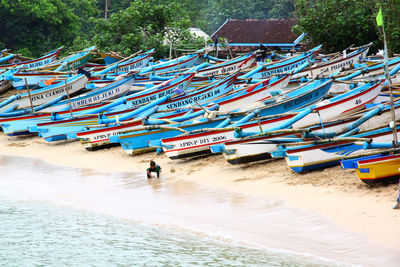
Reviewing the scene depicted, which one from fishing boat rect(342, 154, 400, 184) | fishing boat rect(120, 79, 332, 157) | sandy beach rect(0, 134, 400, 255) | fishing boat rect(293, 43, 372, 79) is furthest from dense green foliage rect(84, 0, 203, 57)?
fishing boat rect(342, 154, 400, 184)

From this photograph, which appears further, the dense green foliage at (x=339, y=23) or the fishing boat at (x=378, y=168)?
the dense green foliage at (x=339, y=23)

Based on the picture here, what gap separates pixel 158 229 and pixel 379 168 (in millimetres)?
4042

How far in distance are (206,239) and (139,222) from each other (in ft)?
5.82

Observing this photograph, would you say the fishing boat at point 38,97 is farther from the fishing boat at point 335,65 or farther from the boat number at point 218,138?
the fishing boat at point 335,65

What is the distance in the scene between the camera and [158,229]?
1080cm

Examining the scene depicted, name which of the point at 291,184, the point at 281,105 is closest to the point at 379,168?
the point at 291,184

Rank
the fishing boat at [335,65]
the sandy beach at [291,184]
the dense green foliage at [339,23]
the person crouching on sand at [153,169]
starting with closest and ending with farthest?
the sandy beach at [291,184]
the person crouching on sand at [153,169]
the fishing boat at [335,65]
the dense green foliage at [339,23]

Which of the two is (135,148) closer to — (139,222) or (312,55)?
→ (139,222)

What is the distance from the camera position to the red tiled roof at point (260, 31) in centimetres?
3828

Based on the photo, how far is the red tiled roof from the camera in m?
38.3

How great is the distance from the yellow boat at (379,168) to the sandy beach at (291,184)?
218mm

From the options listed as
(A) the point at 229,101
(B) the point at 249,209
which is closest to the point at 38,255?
(B) the point at 249,209

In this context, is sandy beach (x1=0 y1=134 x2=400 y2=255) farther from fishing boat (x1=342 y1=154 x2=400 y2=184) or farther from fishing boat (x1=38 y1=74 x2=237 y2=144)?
fishing boat (x1=38 y1=74 x2=237 y2=144)

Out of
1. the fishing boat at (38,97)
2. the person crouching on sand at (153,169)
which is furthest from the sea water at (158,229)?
the fishing boat at (38,97)
